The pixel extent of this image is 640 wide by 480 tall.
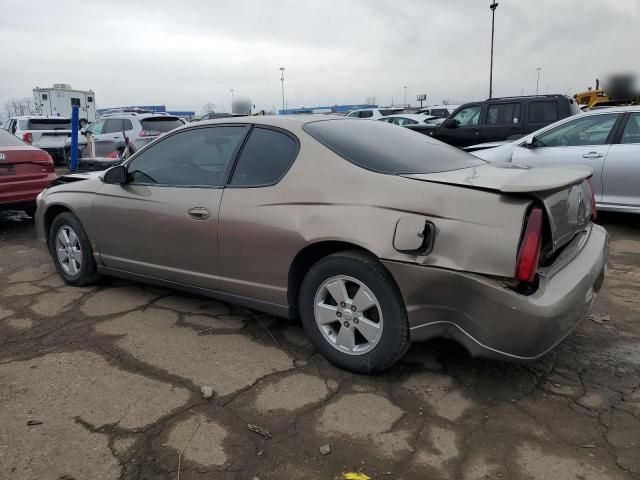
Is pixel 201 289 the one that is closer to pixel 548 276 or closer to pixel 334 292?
pixel 334 292

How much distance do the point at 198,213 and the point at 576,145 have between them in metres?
5.07

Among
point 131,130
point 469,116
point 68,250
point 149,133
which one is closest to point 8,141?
point 68,250

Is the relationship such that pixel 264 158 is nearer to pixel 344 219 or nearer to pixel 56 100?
pixel 344 219

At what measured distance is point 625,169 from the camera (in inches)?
231

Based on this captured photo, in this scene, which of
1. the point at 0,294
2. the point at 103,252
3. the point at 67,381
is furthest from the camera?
the point at 0,294

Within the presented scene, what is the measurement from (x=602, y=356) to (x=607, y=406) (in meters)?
0.59

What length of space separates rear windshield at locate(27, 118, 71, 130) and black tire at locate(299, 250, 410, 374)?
569 inches

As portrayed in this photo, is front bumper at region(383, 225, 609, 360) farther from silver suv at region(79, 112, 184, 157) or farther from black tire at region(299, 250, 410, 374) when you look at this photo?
silver suv at region(79, 112, 184, 157)

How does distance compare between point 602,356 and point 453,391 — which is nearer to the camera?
point 453,391

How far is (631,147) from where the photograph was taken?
5891mm

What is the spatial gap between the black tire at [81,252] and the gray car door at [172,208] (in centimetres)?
21

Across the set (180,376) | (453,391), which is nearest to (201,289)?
(180,376)

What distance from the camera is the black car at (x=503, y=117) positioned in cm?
1020

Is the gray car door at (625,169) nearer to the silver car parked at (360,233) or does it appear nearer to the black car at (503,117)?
the silver car parked at (360,233)
